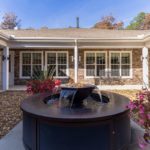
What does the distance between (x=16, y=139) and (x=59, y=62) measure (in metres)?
11.3

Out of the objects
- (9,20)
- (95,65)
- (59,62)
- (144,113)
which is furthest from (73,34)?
(9,20)

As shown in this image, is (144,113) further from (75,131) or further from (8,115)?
(8,115)

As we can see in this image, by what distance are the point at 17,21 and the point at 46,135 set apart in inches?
1679

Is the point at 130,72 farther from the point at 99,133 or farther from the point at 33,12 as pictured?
the point at 33,12

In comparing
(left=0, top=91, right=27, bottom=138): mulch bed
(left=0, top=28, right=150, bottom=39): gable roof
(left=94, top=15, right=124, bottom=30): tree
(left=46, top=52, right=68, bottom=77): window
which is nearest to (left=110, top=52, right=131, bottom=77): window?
(left=0, top=28, right=150, bottom=39): gable roof

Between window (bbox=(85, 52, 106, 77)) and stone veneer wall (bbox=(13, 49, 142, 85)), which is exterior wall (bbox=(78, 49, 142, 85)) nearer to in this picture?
stone veneer wall (bbox=(13, 49, 142, 85))

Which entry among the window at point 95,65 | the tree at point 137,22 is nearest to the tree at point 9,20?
the tree at point 137,22

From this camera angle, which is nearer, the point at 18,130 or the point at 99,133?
the point at 99,133

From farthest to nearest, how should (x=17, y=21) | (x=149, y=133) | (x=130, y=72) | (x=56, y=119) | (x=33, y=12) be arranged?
(x=17, y=21), (x=33, y=12), (x=130, y=72), (x=56, y=119), (x=149, y=133)

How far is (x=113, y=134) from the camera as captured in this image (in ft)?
11.4

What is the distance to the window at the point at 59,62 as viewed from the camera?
15.8 meters

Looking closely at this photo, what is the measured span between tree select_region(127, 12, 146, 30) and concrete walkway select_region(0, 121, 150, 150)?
37.6 m

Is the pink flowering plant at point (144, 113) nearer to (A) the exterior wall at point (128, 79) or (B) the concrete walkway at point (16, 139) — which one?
(B) the concrete walkway at point (16, 139)

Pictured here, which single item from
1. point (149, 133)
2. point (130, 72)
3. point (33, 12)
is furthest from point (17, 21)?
point (149, 133)
